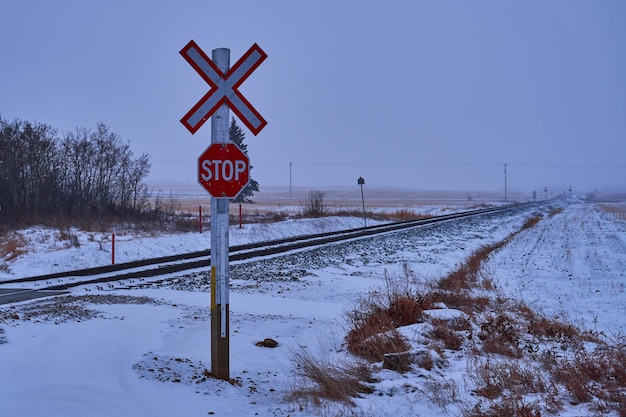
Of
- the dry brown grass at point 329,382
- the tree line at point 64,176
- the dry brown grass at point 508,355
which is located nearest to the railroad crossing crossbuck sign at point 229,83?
the dry brown grass at point 329,382

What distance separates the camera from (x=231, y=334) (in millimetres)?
9039

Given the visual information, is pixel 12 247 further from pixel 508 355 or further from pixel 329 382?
pixel 508 355

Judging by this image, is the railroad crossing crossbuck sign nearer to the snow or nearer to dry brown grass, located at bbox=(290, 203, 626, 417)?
the snow

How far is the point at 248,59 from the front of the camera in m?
6.10

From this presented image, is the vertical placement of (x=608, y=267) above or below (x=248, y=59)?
below

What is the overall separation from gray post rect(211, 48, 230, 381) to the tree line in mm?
27055

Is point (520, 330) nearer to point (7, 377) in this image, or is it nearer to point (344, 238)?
point (7, 377)

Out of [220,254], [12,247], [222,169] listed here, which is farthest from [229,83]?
[12,247]

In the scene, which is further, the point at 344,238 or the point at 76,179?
the point at 76,179

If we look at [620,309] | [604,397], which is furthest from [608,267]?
[604,397]

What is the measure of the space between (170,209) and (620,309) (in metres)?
33.5

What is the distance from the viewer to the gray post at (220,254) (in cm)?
611

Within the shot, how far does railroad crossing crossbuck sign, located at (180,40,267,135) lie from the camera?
604 cm

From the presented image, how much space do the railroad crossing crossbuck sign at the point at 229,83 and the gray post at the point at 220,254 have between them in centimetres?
9
